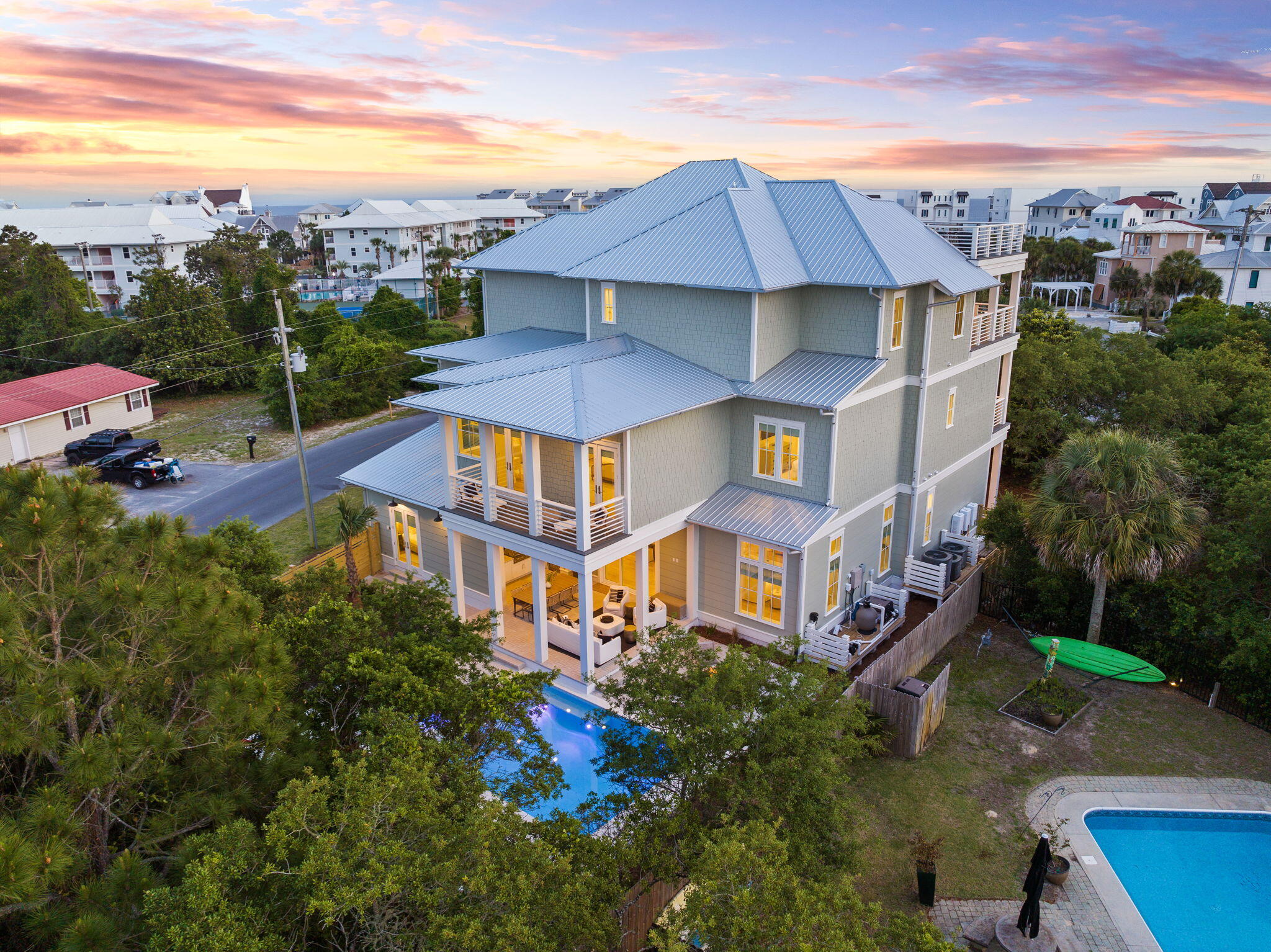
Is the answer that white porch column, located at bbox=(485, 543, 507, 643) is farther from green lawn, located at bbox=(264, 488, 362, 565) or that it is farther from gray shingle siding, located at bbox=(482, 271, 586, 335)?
gray shingle siding, located at bbox=(482, 271, 586, 335)

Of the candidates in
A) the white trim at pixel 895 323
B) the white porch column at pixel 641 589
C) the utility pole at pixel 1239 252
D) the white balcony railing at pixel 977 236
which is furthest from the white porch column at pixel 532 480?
the utility pole at pixel 1239 252

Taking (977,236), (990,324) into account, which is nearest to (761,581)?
(990,324)

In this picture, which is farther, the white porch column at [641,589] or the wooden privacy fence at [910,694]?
the white porch column at [641,589]

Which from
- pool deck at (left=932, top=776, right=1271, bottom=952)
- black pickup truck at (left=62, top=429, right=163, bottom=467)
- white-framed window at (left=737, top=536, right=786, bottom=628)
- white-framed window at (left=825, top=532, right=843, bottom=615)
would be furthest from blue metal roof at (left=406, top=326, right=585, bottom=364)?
pool deck at (left=932, top=776, right=1271, bottom=952)

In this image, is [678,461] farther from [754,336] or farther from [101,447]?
[101,447]

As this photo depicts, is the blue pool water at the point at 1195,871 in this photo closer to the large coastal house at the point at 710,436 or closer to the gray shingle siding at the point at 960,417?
the large coastal house at the point at 710,436

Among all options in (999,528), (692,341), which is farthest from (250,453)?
(999,528)

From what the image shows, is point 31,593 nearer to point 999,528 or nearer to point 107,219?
point 999,528
